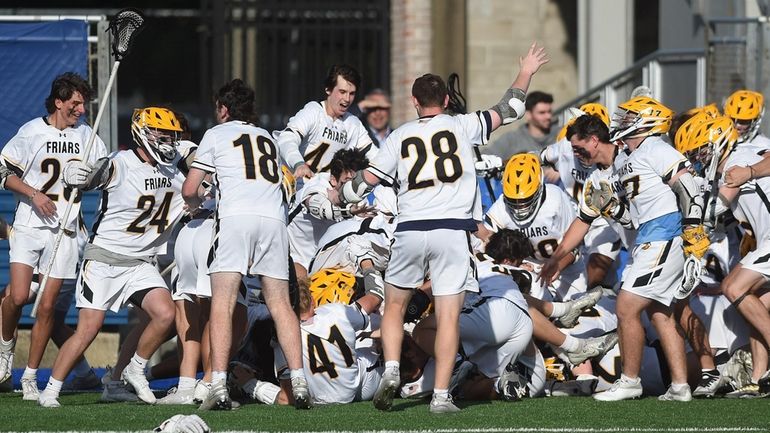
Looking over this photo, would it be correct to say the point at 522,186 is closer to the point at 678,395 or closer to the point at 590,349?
the point at 590,349

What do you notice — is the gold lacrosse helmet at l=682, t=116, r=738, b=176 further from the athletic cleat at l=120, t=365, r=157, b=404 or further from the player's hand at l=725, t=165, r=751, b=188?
the athletic cleat at l=120, t=365, r=157, b=404

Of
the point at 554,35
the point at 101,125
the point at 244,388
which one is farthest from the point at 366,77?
the point at 244,388

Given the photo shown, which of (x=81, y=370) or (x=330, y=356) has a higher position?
(x=330, y=356)

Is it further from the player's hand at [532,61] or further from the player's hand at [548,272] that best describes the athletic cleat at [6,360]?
the player's hand at [532,61]

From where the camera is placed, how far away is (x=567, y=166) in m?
12.6

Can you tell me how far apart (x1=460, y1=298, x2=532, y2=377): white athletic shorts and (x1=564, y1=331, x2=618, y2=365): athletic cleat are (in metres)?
0.54

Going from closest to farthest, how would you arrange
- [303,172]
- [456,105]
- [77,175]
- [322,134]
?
[77,175] < [303,172] < [322,134] < [456,105]

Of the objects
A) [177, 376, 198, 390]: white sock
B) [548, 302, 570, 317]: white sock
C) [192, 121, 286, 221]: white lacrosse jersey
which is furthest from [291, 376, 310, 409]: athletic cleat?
[548, 302, 570, 317]: white sock

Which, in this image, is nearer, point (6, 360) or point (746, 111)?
point (6, 360)

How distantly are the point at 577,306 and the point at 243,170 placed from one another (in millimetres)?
2732

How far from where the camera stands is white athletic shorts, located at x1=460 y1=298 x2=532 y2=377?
33.0 ft

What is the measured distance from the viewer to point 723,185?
10.6m

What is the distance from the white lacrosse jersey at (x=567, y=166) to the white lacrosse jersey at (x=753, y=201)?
5.64 ft

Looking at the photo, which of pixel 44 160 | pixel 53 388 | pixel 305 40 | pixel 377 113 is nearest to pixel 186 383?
pixel 53 388
